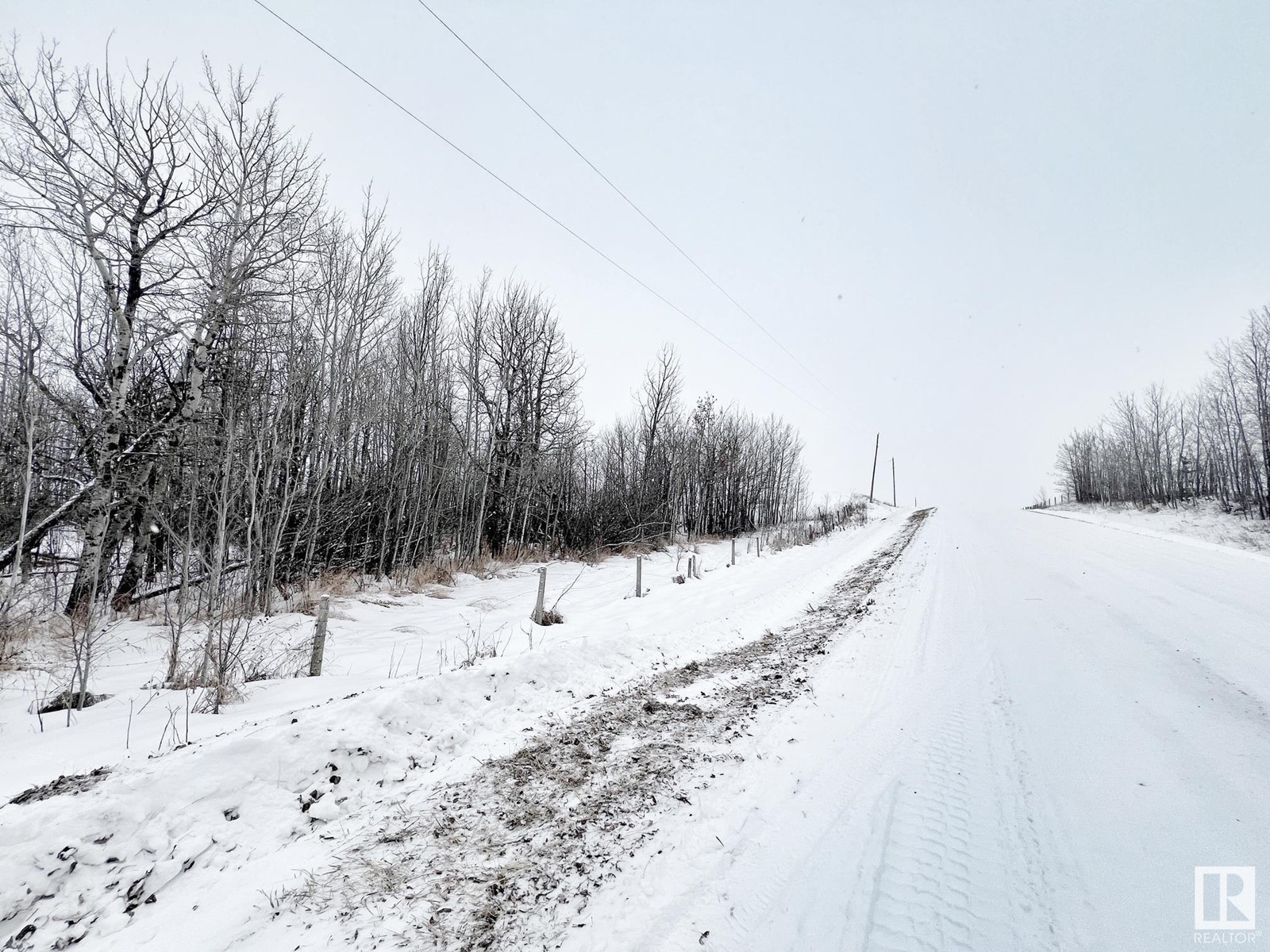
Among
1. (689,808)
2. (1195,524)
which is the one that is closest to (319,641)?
(689,808)

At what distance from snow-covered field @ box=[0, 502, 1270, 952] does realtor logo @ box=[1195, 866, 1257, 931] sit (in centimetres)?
7

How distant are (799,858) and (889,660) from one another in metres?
4.27

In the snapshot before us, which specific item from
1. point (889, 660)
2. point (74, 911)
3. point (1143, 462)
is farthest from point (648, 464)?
point (1143, 462)

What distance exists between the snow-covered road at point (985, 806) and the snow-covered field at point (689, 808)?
0.06 feet

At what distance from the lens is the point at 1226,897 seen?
95.3 inches

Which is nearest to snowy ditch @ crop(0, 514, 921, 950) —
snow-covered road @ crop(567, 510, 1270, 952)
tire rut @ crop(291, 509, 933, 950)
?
tire rut @ crop(291, 509, 933, 950)

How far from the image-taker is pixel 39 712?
4387mm

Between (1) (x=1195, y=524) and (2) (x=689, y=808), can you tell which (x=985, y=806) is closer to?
(2) (x=689, y=808)

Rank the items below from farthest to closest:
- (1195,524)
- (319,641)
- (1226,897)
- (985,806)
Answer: (1195,524) → (319,641) → (985,806) → (1226,897)

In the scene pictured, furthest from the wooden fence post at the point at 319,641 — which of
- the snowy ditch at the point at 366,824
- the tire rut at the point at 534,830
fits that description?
the tire rut at the point at 534,830

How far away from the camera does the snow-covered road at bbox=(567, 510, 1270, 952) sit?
239 cm

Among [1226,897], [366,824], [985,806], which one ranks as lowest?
[366,824]

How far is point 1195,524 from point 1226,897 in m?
34.2

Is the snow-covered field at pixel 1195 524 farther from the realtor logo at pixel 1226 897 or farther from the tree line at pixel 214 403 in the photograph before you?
the tree line at pixel 214 403
